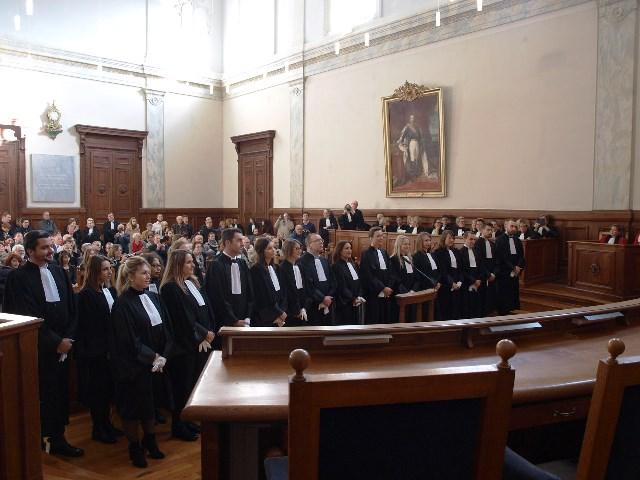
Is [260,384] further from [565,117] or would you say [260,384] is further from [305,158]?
[305,158]

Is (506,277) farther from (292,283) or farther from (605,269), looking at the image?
(292,283)

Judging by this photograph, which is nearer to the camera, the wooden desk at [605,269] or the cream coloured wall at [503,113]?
the wooden desk at [605,269]

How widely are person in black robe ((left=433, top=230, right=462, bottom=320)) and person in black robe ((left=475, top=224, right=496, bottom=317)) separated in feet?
2.07

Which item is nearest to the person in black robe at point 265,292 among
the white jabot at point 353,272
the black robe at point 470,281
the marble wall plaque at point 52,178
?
the white jabot at point 353,272

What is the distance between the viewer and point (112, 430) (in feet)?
15.9

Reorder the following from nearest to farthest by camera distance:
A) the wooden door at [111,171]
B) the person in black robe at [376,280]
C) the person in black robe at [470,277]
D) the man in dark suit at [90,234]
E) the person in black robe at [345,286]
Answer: the person in black robe at [345,286]
the person in black robe at [376,280]
the person in black robe at [470,277]
the man in dark suit at [90,234]
the wooden door at [111,171]

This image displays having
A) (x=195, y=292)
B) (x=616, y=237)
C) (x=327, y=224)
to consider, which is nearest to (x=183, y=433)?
(x=195, y=292)

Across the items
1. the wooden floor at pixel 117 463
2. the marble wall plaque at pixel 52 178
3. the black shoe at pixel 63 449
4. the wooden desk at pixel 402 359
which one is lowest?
the wooden floor at pixel 117 463

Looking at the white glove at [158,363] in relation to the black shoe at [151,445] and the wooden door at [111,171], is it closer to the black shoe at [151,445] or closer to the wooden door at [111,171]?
the black shoe at [151,445]

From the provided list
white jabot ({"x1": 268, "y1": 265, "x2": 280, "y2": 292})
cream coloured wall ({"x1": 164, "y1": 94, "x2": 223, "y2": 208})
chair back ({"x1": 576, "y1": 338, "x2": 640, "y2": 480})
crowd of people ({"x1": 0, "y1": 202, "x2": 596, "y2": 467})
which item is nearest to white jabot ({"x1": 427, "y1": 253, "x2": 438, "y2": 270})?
crowd of people ({"x1": 0, "y1": 202, "x2": 596, "y2": 467})

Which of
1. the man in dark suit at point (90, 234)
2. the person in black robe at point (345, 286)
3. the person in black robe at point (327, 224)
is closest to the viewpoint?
the person in black robe at point (345, 286)

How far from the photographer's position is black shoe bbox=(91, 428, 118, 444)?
4.71 metres

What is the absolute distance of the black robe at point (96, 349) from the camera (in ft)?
15.7

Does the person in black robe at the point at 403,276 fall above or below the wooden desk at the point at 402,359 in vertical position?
below
